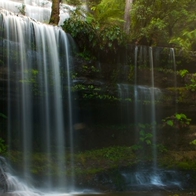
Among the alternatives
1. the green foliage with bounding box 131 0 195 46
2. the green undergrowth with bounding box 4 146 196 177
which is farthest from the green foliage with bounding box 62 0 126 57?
the green undergrowth with bounding box 4 146 196 177

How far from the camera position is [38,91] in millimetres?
9047

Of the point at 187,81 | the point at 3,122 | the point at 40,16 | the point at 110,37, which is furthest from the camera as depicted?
the point at 40,16

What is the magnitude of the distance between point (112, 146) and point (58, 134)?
231 centimetres

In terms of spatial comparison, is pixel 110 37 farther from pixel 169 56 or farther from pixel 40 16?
pixel 40 16

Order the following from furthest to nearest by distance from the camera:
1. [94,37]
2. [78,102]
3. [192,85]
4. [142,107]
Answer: [192,85] < [142,107] < [94,37] < [78,102]

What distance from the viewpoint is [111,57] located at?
10570 mm

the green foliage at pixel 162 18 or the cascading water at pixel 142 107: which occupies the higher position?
the green foliage at pixel 162 18

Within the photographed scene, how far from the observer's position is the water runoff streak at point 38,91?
342 inches

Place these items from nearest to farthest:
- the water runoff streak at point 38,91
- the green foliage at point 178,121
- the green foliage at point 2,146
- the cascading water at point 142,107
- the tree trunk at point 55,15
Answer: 1. the green foliage at point 2,146
2. the water runoff streak at point 38,91
3. the cascading water at point 142,107
4. the green foliage at point 178,121
5. the tree trunk at point 55,15

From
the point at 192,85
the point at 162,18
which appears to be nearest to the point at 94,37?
the point at 192,85

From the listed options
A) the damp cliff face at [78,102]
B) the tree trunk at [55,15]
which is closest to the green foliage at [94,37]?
the damp cliff face at [78,102]

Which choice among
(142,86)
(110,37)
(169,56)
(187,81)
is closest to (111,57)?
(110,37)

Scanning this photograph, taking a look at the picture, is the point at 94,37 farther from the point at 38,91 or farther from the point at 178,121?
the point at 178,121

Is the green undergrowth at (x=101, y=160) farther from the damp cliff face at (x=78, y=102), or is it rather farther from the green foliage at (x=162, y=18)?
the green foliage at (x=162, y=18)
